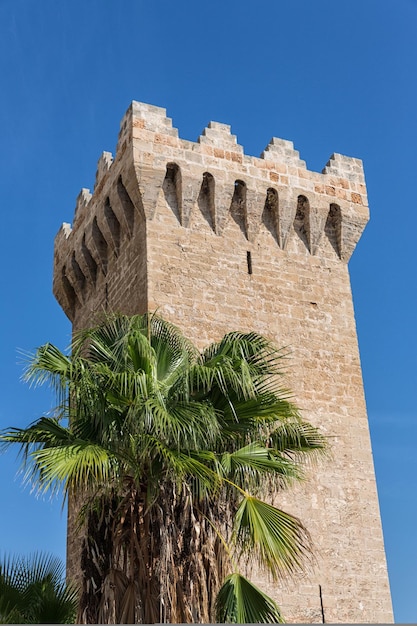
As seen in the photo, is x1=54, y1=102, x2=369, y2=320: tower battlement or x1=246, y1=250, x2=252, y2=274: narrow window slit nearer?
x1=54, y1=102, x2=369, y2=320: tower battlement

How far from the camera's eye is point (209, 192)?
15.6 meters

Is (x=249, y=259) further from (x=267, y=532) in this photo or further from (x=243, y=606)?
(x=243, y=606)

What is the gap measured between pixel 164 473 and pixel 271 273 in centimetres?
662

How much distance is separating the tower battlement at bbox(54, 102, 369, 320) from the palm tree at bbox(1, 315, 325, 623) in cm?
527

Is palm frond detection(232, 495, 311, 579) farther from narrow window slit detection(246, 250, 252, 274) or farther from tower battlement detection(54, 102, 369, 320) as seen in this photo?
tower battlement detection(54, 102, 369, 320)

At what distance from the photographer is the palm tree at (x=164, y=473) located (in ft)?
30.2

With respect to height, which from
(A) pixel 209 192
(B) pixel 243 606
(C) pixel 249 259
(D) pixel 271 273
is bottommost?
(B) pixel 243 606

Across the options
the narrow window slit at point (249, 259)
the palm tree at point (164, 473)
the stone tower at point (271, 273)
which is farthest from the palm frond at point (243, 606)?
the narrow window slit at point (249, 259)

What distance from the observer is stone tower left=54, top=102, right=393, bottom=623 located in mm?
14266

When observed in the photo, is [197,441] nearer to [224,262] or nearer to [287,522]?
[287,522]

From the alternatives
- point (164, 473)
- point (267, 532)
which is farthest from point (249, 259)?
point (267, 532)

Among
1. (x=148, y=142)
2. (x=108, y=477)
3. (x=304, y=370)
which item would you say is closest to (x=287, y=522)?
(x=108, y=477)

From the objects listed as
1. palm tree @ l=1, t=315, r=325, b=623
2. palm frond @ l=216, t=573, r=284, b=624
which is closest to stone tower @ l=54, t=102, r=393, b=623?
palm tree @ l=1, t=315, r=325, b=623

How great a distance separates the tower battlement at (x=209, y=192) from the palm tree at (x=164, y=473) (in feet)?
17.3
